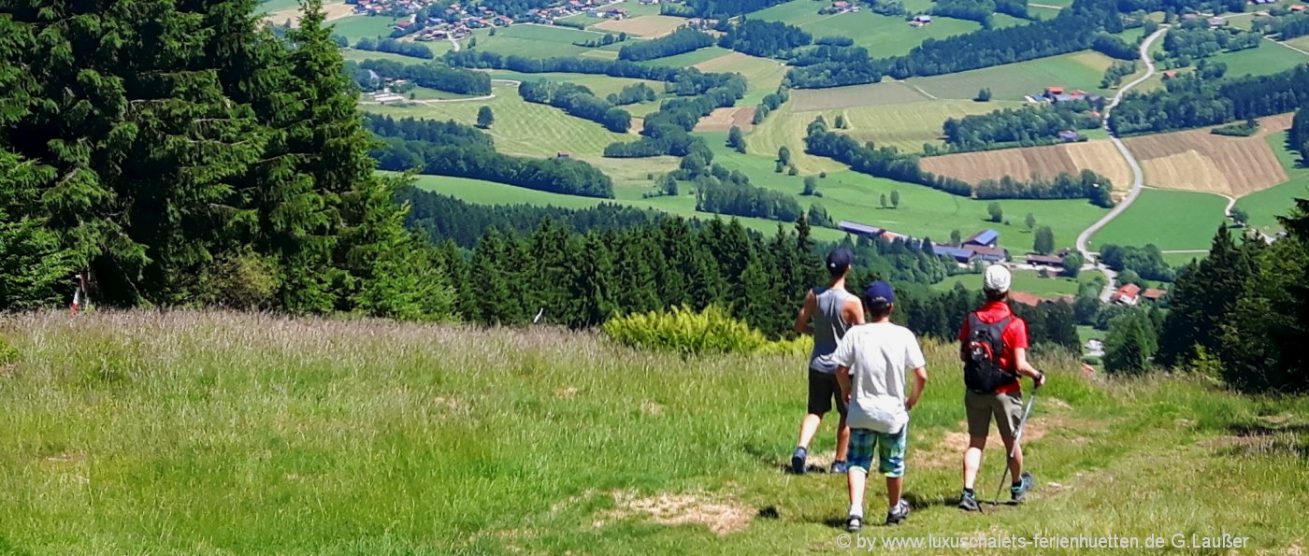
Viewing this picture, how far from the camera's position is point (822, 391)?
37.7 feet

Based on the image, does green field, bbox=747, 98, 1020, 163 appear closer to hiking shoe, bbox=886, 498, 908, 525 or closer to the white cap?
the white cap

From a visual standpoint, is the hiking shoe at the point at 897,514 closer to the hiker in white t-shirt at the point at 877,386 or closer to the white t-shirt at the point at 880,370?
the hiker in white t-shirt at the point at 877,386

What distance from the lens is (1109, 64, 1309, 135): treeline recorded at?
18375cm

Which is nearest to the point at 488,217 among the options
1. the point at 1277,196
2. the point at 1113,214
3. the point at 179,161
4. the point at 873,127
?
the point at 1113,214

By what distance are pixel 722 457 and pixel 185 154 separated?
17.3m

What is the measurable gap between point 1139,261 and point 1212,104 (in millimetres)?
72049

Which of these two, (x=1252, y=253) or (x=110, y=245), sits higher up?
(x=110, y=245)

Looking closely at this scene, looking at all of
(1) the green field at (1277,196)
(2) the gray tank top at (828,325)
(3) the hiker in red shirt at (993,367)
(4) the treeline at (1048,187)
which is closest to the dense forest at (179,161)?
(2) the gray tank top at (828,325)

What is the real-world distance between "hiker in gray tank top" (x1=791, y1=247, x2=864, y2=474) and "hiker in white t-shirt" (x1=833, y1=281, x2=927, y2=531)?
131cm

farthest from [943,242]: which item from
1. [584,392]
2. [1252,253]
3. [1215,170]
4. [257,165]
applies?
[584,392]

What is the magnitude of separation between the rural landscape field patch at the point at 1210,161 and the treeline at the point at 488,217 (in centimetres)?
6092

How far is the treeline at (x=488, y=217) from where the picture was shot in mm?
116750

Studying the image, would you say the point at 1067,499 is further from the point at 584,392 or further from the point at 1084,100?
the point at 1084,100

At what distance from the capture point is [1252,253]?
64938 mm
